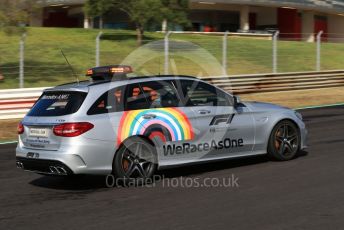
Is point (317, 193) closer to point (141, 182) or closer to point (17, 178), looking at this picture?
point (141, 182)

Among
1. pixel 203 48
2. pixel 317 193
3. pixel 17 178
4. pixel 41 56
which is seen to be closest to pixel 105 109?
pixel 17 178

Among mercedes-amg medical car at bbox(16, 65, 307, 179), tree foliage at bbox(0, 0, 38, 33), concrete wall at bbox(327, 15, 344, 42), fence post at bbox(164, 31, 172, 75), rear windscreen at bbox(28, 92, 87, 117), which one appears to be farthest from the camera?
concrete wall at bbox(327, 15, 344, 42)

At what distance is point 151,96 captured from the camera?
8016 mm

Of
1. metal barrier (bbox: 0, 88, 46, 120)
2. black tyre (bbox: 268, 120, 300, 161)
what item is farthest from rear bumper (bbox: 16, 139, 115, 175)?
metal barrier (bbox: 0, 88, 46, 120)

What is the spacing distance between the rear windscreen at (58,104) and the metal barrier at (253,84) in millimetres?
9456

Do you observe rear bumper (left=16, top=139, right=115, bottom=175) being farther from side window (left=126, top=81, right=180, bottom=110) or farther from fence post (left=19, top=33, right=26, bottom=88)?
fence post (left=19, top=33, right=26, bottom=88)

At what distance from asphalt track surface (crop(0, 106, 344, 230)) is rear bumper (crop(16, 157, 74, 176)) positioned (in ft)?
1.06

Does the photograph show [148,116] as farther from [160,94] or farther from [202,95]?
[202,95]

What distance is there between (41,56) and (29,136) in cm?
1806

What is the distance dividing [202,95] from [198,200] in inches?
81.3

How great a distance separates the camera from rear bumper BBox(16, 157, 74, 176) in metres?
7.35

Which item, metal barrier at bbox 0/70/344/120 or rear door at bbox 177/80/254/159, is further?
metal barrier at bbox 0/70/344/120

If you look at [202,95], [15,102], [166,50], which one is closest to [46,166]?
[202,95]

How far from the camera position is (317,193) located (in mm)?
7020
